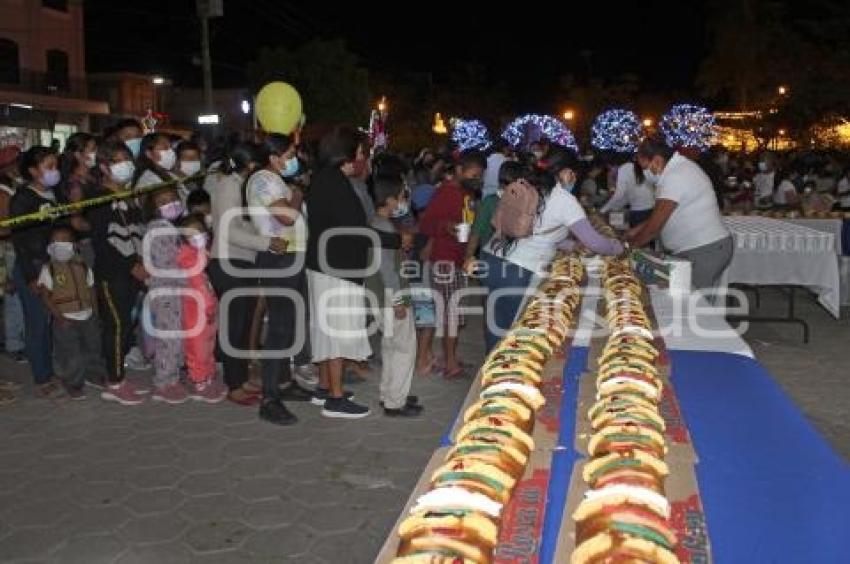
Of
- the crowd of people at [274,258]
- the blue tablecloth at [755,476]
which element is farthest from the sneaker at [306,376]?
the blue tablecloth at [755,476]

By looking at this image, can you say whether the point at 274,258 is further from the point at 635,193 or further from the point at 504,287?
the point at 635,193

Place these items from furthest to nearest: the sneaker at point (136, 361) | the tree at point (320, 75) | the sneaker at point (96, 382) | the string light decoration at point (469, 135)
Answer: the tree at point (320, 75) → the string light decoration at point (469, 135) → the sneaker at point (136, 361) → the sneaker at point (96, 382)

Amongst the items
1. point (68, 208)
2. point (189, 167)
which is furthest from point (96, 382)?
point (189, 167)

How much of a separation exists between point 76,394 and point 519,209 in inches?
139

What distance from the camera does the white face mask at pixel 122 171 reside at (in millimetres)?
6055

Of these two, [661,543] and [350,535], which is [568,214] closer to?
[350,535]

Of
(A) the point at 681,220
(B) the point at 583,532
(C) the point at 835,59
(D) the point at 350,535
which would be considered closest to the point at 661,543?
(B) the point at 583,532

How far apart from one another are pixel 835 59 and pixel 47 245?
20.7 metres

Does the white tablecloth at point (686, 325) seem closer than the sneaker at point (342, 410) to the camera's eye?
Yes

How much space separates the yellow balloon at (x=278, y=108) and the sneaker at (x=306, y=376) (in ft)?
6.35

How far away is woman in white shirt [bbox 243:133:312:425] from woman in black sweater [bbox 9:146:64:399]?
1.61 m

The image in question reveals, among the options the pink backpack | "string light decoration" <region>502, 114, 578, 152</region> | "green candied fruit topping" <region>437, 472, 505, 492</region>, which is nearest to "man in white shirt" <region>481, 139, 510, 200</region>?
"string light decoration" <region>502, 114, 578, 152</region>

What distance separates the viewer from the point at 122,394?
590cm

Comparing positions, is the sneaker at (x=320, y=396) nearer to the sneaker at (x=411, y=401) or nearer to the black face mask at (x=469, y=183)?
the sneaker at (x=411, y=401)
